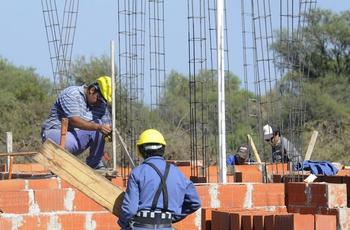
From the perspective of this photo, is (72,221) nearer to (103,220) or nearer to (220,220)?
(103,220)

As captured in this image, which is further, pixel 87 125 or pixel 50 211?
pixel 87 125

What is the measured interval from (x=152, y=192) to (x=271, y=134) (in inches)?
299

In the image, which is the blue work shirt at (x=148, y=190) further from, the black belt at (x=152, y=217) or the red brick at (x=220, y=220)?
the red brick at (x=220, y=220)

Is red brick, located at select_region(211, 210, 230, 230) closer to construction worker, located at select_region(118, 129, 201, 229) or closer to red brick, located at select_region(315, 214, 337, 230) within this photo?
red brick, located at select_region(315, 214, 337, 230)

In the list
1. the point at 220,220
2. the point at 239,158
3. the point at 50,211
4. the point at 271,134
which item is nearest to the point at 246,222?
the point at 220,220

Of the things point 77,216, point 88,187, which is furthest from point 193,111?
point 88,187

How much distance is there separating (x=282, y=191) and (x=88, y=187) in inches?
116

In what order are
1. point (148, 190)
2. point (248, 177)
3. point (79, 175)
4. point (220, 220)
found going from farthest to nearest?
point (248, 177), point (220, 220), point (79, 175), point (148, 190)

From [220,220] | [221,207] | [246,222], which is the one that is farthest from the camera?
[221,207]

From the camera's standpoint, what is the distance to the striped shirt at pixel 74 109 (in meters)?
11.6

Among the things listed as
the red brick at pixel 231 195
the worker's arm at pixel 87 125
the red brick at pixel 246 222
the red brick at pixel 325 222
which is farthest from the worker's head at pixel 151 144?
the worker's arm at pixel 87 125

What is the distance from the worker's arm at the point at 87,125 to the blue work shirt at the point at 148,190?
12.6 ft

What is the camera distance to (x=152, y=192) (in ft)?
24.4

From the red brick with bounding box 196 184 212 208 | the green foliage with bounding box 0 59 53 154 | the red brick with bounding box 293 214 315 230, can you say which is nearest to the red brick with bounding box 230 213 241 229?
the red brick with bounding box 293 214 315 230
